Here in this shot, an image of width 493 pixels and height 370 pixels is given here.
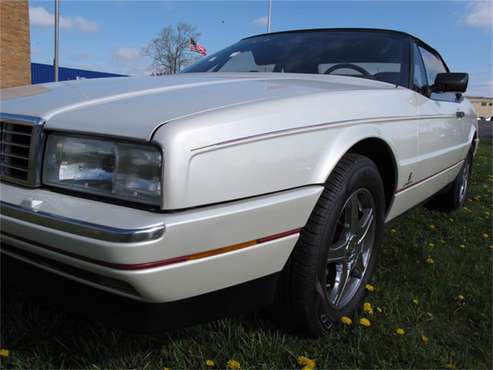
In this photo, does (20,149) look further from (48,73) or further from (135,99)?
(48,73)

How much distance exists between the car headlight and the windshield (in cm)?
151

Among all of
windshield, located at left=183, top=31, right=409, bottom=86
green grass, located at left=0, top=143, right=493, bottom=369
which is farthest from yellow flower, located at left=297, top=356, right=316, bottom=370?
windshield, located at left=183, top=31, right=409, bottom=86

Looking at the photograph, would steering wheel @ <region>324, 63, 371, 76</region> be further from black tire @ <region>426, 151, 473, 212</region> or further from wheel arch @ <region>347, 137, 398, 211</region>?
black tire @ <region>426, 151, 473, 212</region>

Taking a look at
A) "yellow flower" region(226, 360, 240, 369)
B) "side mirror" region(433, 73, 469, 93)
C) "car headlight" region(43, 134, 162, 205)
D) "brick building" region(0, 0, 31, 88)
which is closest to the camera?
"car headlight" region(43, 134, 162, 205)

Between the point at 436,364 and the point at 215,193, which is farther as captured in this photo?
the point at 436,364

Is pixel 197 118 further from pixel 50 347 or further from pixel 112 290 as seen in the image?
pixel 50 347

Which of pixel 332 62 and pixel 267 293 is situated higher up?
pixel 332 62

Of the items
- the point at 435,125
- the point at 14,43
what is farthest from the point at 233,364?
the point at 14,43

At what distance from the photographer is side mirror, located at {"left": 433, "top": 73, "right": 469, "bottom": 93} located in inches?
107

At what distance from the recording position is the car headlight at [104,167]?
1261mm

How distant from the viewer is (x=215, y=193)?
4.23ft

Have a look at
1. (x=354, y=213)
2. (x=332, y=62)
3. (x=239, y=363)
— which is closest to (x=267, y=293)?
(x=239, y=363)

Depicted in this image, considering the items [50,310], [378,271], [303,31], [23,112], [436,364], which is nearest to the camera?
[23,112]

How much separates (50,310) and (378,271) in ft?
5.74
